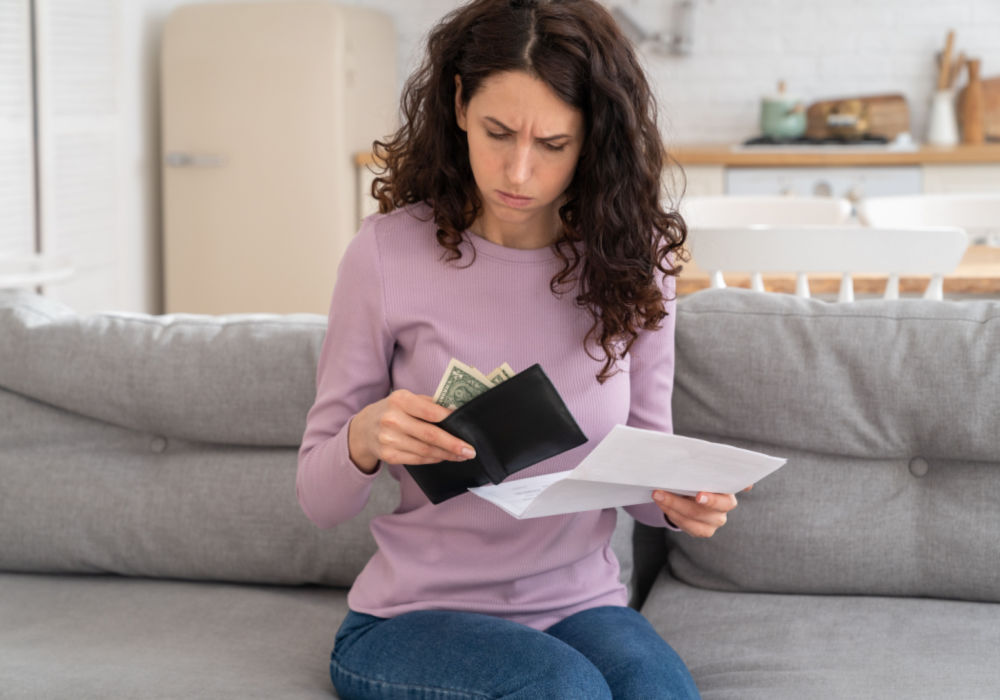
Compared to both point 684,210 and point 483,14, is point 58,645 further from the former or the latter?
point 684,210

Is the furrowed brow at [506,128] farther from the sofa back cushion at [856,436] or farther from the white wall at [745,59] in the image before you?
the white wall at [745,59]

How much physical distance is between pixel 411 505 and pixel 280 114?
3.43 metres

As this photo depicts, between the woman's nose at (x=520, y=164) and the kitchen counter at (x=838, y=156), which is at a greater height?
the woman's nose at (x=520, y=164)

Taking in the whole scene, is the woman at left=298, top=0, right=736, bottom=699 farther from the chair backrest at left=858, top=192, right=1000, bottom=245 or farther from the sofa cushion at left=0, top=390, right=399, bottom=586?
the chair backrest at left=858, top=192, right=1000, bottom=245

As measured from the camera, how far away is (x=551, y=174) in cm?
142

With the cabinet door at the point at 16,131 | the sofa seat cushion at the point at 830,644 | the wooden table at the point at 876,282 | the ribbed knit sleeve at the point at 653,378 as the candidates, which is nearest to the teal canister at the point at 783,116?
the wooden table at the point at 876,282

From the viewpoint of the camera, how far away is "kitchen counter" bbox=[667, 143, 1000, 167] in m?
4.47

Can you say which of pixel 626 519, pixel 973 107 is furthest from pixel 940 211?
pixel 973 107

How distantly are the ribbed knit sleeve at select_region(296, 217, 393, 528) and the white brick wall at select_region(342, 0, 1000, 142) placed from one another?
3736 millimetres

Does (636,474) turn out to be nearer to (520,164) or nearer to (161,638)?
(520,164)

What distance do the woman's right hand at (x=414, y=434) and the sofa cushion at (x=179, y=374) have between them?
0.58 m

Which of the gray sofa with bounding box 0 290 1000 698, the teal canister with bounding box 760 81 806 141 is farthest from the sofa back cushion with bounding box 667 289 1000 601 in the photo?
the teal canister with bounding box 760 81 806 141

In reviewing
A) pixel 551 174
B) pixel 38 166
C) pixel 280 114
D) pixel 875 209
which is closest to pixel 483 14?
pixel 551 174

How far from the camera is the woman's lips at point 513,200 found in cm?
142
